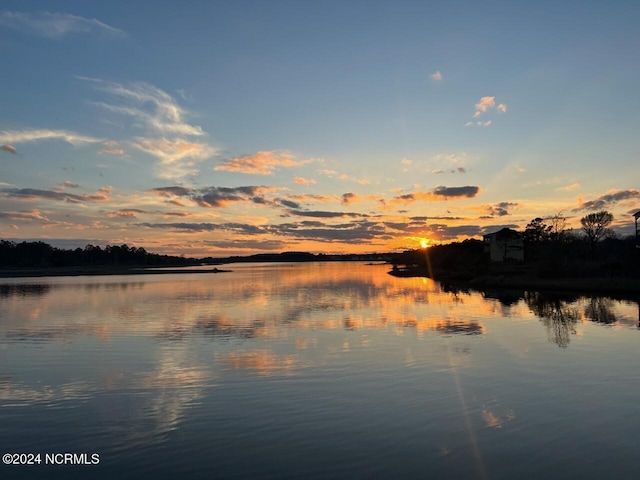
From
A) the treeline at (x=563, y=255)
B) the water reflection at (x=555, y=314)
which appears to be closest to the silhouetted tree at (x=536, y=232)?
the treeline at (x=563, y=255)

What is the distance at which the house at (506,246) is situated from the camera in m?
115

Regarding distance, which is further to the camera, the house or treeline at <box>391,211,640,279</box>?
the house

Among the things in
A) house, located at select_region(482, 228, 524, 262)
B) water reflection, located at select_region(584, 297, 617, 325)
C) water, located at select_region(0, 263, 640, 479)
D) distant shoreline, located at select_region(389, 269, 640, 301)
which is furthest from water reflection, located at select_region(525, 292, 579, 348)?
house, located at select_region(482, 228, 524, 262)

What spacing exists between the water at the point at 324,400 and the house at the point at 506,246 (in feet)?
285

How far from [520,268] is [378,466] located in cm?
8938

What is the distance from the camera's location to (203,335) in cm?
2850

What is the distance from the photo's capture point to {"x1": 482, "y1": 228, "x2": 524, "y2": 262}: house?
114875 mm

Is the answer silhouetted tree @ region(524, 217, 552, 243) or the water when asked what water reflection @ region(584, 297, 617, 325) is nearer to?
the water

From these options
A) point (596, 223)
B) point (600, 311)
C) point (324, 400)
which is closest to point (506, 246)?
point (596, 223)

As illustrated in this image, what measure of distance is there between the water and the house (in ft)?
285

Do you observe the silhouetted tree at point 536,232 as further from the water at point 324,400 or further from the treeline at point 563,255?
the water at point 324,400

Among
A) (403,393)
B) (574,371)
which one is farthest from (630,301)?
(403,393)

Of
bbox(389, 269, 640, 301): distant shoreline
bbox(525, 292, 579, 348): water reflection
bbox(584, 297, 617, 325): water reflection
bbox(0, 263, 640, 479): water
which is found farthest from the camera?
bbox(389, 269, 640, 301): distant shoreline

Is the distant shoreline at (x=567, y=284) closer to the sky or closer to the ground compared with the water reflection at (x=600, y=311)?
closer to the sky
